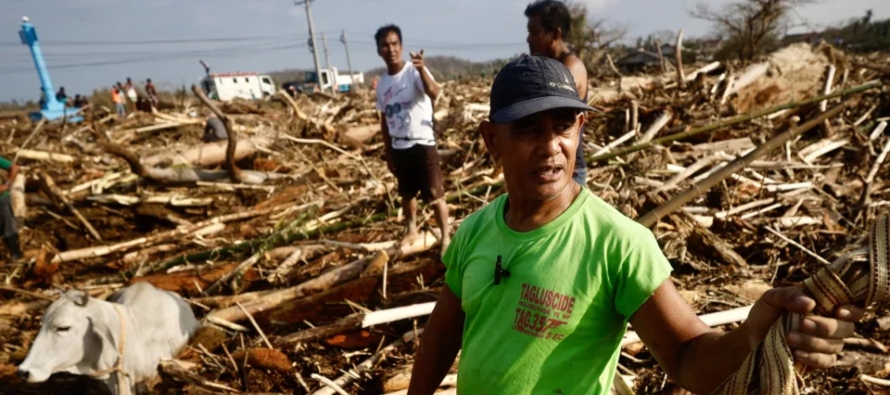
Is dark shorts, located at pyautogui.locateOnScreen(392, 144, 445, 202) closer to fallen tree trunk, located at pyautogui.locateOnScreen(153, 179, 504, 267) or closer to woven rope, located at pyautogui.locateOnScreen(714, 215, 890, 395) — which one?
fallen tree trunk, located at pyautogui.locateOnScreen(153, 179, 504, 267)

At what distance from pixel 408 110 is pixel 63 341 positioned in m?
3.05

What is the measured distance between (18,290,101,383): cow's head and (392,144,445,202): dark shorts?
2629mm

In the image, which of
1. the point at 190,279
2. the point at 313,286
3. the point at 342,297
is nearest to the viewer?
the point at 342,297

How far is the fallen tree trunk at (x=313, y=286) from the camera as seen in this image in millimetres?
4043

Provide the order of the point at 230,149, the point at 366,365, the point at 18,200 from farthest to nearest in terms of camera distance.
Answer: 1. the point at 230,149
2. the point at 18,200
3. the point at 366,365

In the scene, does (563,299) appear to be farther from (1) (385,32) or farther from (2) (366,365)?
(1) (385,32)

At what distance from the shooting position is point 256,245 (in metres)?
5.41

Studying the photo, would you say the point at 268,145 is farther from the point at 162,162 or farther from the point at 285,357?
the point at 285,357

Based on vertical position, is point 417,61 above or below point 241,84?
below

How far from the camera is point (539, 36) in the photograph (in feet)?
10.3

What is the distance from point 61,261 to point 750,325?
7324mm

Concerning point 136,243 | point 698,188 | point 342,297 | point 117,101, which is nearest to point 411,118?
point 342,297

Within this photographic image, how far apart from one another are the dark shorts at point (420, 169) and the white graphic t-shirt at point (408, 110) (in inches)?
2.7

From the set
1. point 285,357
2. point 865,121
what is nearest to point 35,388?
point 285,357
